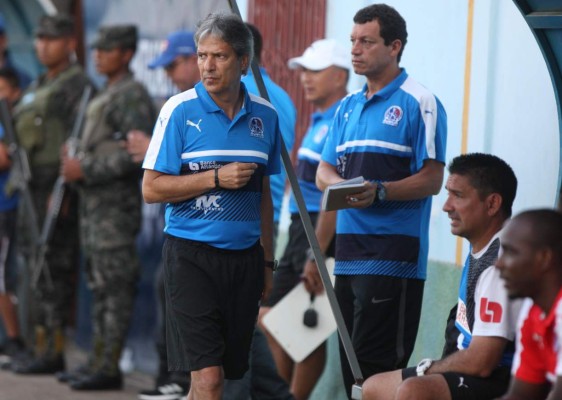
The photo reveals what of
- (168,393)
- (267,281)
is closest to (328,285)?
(267,281)

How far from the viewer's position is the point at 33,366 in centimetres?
943

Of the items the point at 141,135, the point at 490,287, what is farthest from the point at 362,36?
the point at 141,135

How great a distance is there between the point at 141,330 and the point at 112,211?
1.35m

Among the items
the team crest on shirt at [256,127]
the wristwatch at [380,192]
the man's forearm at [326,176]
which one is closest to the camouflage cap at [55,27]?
the man's forearm at [326,176]

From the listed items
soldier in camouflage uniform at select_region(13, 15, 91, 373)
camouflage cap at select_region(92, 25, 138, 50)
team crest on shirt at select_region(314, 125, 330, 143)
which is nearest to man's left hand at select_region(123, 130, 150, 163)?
camouflage cap at select_region(92, 25, 138, 50)

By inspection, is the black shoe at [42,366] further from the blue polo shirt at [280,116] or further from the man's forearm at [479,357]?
the man's forearm at [479,357]

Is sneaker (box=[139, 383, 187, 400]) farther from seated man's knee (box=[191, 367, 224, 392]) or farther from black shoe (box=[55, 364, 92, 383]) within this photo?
seated man's knee (box=[191, 367, 224, 392])

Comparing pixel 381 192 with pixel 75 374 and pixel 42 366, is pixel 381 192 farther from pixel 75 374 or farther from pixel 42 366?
pixel 42 366

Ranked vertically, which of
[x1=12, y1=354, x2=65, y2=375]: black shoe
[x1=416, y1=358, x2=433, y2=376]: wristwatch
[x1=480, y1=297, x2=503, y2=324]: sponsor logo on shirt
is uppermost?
[x1=480, y1=297, x2=503, y2=324]: sponsor logo on shirt

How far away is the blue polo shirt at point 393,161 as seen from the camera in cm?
588

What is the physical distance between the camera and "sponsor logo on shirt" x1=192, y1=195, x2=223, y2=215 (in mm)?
5480

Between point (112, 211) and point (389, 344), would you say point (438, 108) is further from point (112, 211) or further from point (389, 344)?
point (112, 211)

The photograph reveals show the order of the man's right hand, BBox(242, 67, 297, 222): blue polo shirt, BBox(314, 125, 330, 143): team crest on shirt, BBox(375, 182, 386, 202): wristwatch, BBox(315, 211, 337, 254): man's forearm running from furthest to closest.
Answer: BBox(314, 125, 330, 143): team crest on shirt
BBox(242, 67, 297, 222): blue polo shirt
BBox(315, 211, 337, 254): man's forearm
BBox(375, 182, 386, 202): wristwatch
the man's right hand

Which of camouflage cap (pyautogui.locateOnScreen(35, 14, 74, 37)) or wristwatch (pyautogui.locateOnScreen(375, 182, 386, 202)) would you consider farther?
camouflage cap (pyautogui.locateOnScreen(35, 14, 74, 37))
